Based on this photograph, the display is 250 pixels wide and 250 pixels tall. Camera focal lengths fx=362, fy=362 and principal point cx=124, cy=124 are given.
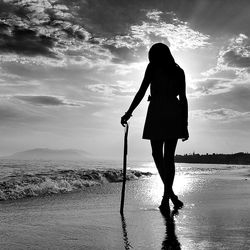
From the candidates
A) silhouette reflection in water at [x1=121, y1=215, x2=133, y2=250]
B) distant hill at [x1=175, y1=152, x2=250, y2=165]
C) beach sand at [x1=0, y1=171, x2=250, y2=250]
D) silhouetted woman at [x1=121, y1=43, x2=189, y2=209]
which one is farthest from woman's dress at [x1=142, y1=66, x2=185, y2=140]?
distant hill at [x1=175, y1=152, x2=250, y2=165]

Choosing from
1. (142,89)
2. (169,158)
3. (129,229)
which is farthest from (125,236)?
(142,89)

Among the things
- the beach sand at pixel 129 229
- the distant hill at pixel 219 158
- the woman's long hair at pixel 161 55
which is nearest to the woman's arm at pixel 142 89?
the woman's long hair at pixel 161 55

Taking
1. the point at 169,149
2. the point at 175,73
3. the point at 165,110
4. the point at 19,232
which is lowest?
the point at 19,232

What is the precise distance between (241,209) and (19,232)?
320 cm

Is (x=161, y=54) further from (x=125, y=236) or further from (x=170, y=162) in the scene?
(x=125, y=236)

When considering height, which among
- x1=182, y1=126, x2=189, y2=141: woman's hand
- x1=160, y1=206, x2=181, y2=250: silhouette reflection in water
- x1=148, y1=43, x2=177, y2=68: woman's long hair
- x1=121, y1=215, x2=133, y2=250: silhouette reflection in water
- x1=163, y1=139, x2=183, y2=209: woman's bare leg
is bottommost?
x1=121, y1=215, x2=133, y2=250: silhouette reflection in water

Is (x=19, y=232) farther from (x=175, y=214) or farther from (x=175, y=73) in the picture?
(x=175, y=73)

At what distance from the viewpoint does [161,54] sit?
5.54 metres

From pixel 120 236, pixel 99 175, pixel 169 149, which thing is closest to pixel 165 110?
pixel 169 149

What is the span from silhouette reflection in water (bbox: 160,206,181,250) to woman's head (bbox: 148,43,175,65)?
226 cm

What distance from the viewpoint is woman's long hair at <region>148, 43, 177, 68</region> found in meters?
5.54

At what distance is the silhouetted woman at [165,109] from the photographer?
17.8 feet

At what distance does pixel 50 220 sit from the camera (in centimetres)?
450

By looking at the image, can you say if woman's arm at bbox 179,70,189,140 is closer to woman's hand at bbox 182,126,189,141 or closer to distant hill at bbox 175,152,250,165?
woman's hand at bbox 182,126,189,141
